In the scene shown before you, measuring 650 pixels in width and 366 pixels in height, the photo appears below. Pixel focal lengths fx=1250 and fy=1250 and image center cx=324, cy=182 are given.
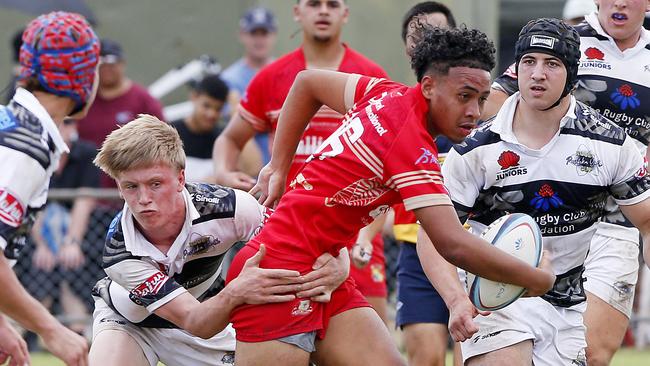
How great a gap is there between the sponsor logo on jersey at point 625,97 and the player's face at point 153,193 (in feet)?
7.81

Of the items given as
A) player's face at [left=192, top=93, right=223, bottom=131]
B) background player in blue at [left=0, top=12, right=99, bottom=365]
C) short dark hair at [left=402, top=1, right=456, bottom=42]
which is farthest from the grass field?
background player in blue at [left=0, top=12, right=99, bottom=365]

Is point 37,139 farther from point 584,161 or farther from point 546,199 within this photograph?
point 584,161

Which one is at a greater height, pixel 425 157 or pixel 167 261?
pixel 425 157

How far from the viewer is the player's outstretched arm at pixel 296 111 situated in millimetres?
5324

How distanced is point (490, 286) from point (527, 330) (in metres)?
0.57

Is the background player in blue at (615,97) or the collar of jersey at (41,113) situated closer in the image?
the collar of jersey at (41,113)

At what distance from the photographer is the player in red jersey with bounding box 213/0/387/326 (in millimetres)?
7367

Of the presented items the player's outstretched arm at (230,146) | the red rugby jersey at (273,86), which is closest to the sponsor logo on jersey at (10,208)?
the player's outstretched arm at (230,146)

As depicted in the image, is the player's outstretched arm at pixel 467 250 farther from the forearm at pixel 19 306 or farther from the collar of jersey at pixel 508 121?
the forearm at pixel 19 306

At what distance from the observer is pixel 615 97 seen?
6281 mm

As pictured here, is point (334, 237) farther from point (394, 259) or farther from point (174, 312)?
point (394, 259)

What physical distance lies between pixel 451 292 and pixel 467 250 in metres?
0.47

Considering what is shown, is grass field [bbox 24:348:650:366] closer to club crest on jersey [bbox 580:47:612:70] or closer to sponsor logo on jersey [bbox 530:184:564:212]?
club crest on jersey [bbox 580:47:612:70]

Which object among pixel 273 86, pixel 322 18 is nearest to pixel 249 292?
pixel 273 86
